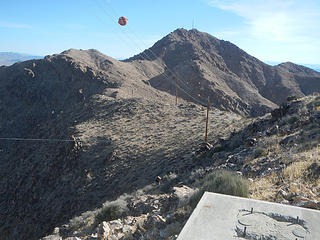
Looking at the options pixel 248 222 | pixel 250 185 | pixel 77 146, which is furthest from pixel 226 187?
pixel 77 146

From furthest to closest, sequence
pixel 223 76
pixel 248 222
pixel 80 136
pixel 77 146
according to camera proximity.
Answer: pixel 223 76 → pixel 80 136 → pixel 77 146 → pixel 248 222

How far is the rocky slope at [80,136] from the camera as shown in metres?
17.2

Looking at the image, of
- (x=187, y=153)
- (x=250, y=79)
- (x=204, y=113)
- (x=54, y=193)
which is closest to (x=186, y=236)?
(x=187, y=153)

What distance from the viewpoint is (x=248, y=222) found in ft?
14.1

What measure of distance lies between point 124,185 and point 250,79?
80270 millimetres

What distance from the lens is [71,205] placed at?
1680cm

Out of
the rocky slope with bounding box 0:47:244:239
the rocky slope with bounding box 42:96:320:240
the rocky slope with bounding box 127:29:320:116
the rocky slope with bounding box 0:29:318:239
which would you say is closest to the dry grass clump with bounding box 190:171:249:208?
the rocky slope with bounding box 42:96:320:240

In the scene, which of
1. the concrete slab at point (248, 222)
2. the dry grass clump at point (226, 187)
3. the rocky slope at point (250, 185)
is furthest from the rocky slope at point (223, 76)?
the concrete slab at point (248, 222)

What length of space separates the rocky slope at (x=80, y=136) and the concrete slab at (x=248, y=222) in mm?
8779

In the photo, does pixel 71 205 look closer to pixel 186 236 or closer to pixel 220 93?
pixel 186 236

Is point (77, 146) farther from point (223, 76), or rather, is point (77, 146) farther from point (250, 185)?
point (223, 76)

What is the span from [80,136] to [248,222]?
23.0m

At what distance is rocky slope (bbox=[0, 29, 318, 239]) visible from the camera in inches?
676

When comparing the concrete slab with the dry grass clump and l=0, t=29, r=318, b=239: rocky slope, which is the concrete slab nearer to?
the dry grass clump
